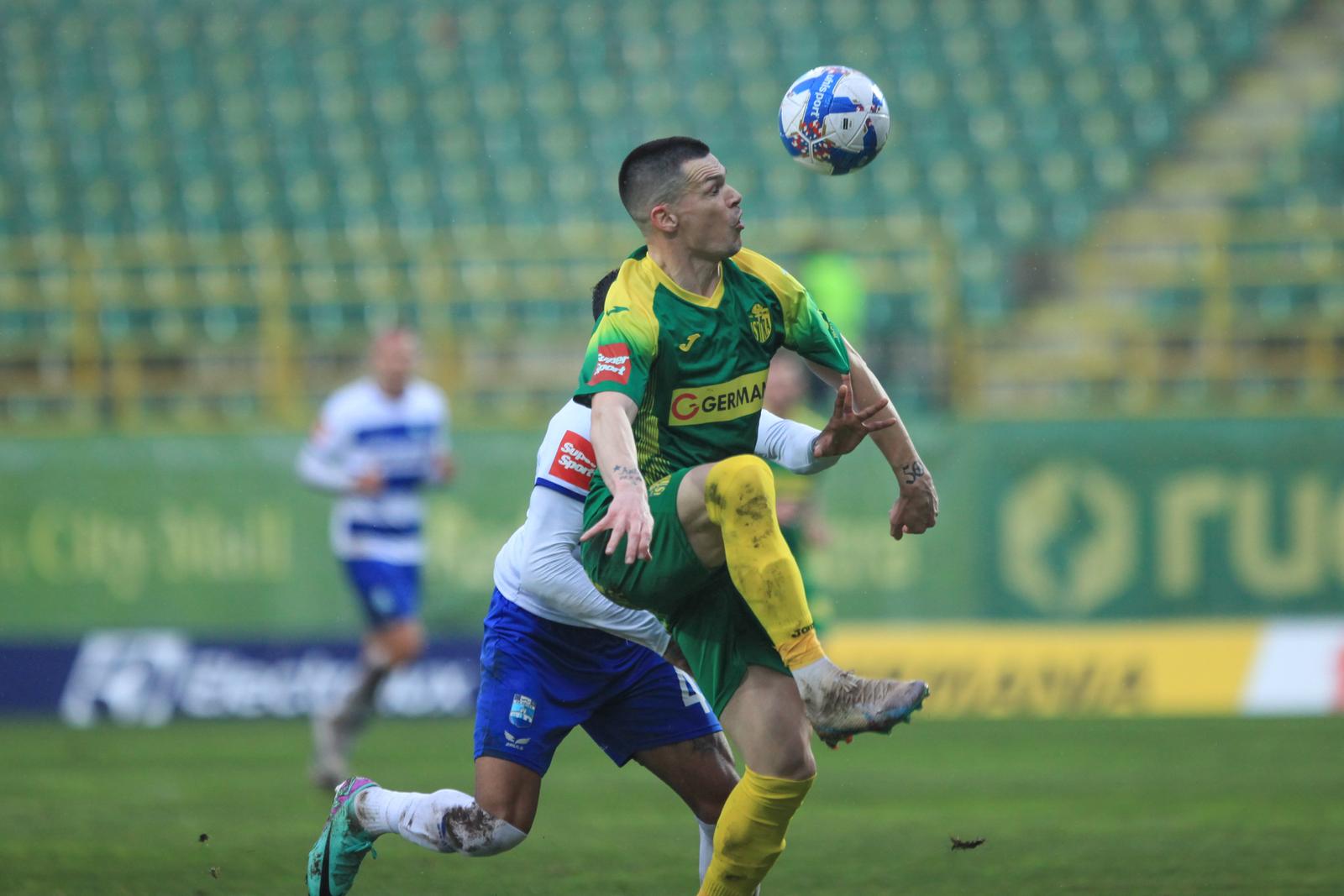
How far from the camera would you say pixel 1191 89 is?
20.1 m

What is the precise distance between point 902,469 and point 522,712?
1397 millimetres

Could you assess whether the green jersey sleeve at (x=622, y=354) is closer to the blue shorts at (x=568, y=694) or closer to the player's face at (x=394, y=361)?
the blue shorts at (x=568, y=694)

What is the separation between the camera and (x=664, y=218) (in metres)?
5.57

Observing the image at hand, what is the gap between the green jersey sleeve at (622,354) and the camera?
17.3 ft

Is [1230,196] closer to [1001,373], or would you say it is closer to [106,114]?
[1001,373]

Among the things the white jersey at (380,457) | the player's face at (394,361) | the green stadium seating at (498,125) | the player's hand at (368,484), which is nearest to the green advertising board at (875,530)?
the green stadium seating at (498,125)

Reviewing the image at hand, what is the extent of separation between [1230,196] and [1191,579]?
18.9 ft

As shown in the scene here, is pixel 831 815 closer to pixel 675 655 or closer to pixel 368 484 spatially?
pixel 675 655

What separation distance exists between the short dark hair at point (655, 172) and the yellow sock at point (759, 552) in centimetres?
85

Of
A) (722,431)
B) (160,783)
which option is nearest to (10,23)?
(160,783)

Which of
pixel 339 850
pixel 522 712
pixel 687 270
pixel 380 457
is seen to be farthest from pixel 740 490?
pixel 380 457

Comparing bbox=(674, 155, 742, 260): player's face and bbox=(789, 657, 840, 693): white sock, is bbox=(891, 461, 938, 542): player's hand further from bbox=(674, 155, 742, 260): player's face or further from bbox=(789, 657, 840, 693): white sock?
bbox=(674, 155, 742, 260): player's face

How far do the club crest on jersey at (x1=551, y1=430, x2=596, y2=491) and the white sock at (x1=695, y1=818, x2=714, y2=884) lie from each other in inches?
47.1

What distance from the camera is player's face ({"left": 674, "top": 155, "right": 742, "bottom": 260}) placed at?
554cm
